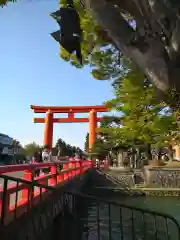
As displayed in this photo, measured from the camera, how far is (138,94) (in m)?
7.71

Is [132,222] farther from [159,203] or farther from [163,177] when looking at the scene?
[163,177]

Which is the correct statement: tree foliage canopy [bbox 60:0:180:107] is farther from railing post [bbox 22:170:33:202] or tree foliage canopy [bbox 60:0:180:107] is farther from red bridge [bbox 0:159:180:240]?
railing post [bbox 22:170:33:202]

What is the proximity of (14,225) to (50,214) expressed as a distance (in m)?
1.81

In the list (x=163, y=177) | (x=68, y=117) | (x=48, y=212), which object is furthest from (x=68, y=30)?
(x=68, y=117)

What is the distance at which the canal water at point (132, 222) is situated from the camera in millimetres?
5328

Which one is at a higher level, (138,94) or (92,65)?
(92,65)

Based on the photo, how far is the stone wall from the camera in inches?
808

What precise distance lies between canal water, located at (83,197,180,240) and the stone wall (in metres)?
1.52

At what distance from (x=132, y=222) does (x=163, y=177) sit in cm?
1656

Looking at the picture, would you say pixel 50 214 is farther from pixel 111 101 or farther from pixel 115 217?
pixel 111 101

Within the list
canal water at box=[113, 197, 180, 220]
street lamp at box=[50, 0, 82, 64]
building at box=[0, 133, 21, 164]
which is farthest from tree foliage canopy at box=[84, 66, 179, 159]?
building at box=[0, 133, 21, 164]

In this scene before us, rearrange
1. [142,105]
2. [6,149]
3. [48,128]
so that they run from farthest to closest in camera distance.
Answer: [48,128], [6,149], [142,105]

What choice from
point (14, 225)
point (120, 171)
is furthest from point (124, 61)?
point (120, 171)

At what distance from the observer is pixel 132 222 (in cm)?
512
